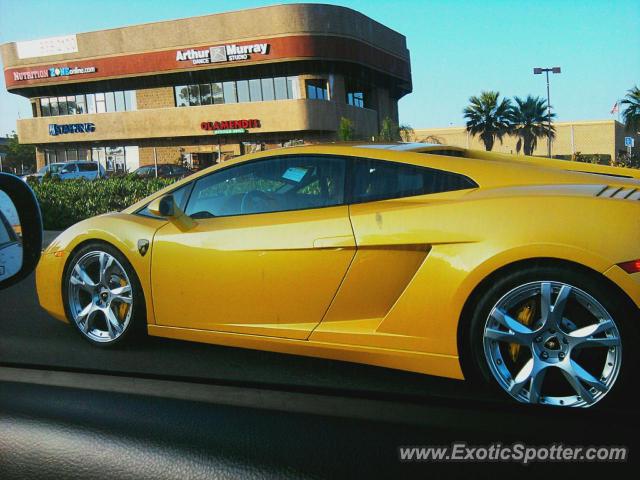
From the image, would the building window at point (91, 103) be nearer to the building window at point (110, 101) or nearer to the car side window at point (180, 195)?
the building window at point (110, 101)

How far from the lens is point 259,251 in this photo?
331 centimetres

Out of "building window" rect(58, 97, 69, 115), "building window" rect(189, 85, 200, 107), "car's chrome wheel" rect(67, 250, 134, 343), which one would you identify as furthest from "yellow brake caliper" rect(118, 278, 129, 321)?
"building window" rect(58, 97, 69, 115)

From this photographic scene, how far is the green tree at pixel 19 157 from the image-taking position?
182ft

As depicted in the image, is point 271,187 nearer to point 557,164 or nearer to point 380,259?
point 380,259

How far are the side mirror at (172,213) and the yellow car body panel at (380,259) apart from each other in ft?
0.19

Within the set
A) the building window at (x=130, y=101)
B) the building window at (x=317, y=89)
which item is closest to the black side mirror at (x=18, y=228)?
the building window at (x=317, y=89)

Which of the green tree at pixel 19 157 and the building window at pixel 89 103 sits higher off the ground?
the building window at pixel 89 103

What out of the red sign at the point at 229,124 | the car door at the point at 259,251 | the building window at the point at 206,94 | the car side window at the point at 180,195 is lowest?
the car door at the point at 259,251

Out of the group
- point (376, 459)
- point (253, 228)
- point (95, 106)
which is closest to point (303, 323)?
point (253, 228)

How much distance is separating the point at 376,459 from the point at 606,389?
112 centimetres

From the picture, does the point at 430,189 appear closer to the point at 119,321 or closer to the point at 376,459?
the point at 376,459

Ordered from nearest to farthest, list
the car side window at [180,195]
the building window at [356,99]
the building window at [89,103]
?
the car side window at [180,195]
the building window at [356,99]
the building window at [89,103]

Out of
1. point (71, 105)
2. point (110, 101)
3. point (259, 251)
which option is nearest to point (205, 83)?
point (110, 101)

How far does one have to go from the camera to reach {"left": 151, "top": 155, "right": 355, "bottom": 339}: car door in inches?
125
